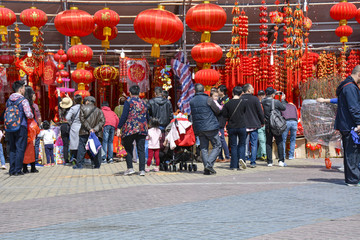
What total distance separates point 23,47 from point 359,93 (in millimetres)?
13258

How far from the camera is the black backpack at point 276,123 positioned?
39.2ft

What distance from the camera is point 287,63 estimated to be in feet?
50.5

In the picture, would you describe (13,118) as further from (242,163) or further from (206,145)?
(242,163)

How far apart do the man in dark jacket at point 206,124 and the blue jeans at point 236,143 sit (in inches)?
27.3

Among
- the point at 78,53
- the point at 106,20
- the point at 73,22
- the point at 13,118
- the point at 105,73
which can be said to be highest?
the point at 106,20

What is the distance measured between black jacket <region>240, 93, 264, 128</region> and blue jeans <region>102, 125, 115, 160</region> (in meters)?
4.18

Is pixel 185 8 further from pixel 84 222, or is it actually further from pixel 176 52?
pixel 84 222

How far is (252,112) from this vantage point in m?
11.9

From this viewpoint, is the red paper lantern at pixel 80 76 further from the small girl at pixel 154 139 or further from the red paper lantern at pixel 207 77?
the small girl at pixel 154 139

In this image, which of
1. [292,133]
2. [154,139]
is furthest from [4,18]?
[292,133]

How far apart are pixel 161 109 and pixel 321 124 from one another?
11.1 feet

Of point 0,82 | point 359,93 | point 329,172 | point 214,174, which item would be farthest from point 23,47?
point 359,93

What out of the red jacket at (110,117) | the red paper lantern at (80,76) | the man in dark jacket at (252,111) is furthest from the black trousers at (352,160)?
the red paper lantern at (80,76)

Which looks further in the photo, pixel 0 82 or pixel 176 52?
pixel 176 52
